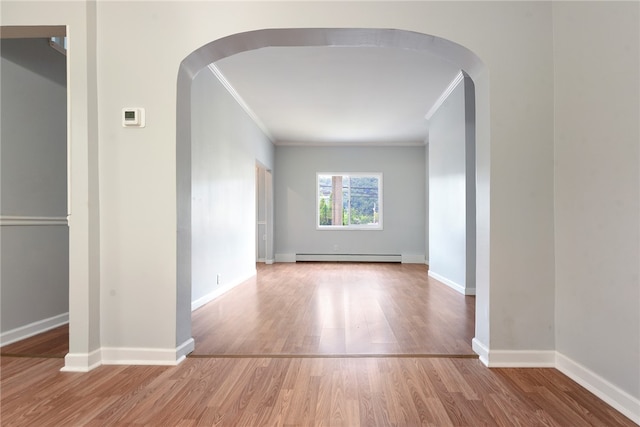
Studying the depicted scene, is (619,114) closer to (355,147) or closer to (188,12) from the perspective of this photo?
(188,12)

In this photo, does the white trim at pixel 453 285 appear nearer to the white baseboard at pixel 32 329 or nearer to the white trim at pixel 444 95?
the white trim at pixel 444 95

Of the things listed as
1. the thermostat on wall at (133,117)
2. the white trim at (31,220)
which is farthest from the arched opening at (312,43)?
the white trim at (31,220)

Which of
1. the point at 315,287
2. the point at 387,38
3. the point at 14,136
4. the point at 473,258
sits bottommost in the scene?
the point at 315,287

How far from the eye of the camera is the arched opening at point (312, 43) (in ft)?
7.48

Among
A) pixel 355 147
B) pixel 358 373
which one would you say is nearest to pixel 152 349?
pixel 358 373

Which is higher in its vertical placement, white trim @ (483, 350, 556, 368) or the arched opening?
the arched opening

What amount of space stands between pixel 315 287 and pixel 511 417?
3555mm

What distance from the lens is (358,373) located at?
6.85ft

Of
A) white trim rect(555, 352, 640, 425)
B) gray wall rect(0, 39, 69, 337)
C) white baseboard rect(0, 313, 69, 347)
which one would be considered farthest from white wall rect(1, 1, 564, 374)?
white baseboard rect(0, 313, 69, 347)

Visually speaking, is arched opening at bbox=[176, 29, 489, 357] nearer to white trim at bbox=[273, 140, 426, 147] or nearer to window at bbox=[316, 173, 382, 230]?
white trim at bbox=[273, 140, 426, 147]

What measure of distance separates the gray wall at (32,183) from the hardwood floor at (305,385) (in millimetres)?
337

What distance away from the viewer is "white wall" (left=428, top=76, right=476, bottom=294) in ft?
15.0

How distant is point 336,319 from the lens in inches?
129

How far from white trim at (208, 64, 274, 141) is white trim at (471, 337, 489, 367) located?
12.5 feet
